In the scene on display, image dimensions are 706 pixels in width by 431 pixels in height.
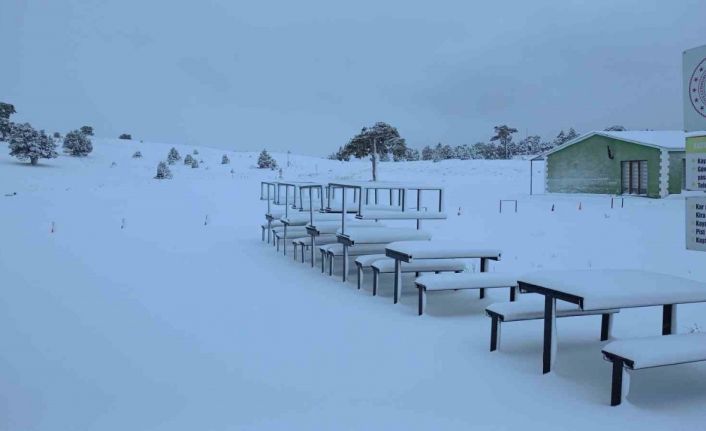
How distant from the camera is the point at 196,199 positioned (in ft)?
91.0

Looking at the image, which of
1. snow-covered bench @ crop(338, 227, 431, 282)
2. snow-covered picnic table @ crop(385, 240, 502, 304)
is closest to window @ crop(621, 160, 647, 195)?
snow-covered bench @ crop(338, 227, 431, 282)

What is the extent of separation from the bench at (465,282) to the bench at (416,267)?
117 cm

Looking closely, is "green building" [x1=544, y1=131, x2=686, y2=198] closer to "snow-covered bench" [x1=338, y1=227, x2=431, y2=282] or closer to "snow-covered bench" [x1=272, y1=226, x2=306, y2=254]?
"snow-covered bench" [x1=272, y1=226, x2=306, y2=254]

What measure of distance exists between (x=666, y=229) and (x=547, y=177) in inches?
641

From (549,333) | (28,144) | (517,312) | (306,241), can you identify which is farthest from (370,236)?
(28,144)

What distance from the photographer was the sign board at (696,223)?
4492mm

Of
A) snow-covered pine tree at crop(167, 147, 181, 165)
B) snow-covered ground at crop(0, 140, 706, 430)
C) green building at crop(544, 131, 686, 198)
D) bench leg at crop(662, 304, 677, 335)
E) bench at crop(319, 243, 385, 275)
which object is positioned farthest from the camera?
snow-covered pine tree at crop(167, 147, 181, 165)

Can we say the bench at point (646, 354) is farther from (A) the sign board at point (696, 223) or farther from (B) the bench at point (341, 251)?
(B) the bench at point (341, 251)

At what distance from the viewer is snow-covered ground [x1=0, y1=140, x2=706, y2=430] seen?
13.0ft

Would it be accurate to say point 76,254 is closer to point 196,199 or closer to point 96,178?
point 196,199

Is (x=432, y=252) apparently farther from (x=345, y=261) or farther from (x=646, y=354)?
(x=646, y=354)

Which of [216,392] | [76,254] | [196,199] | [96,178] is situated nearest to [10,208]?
[196,199]

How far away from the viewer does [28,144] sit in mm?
39312

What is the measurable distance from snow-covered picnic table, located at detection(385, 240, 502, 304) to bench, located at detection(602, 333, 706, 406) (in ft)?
10.5
